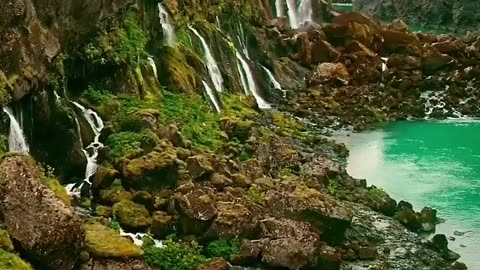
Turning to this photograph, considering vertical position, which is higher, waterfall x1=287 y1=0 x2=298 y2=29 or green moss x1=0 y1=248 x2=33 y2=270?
waterfall x1=287 y1=0 x2=298 y2=29

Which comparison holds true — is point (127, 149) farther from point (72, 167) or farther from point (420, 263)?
point (420, 263)

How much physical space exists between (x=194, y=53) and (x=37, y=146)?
55.1 ft

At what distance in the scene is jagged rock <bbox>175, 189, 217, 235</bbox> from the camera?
74.6 ft

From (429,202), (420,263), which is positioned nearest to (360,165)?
(429,202)

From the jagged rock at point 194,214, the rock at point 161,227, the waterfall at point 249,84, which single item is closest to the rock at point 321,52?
the waterfall at point 249,84

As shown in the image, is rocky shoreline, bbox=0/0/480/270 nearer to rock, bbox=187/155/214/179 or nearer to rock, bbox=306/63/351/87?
rock, bbox=187/155/214/179

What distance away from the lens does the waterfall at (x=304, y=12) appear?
238 feet

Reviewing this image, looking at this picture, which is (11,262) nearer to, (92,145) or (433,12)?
(92,145)

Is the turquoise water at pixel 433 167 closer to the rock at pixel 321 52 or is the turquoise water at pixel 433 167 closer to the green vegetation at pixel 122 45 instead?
the rock at pixel 321 52

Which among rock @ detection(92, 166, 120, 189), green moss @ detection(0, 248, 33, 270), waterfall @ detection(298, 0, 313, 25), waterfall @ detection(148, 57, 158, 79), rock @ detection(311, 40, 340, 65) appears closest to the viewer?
green moss @ detection(0, 248, 33, 270)

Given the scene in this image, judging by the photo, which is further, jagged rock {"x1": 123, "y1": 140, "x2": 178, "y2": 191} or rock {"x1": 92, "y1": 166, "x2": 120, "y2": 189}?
rock {"x1": 92, "y1": 166, "x2": 120, "y2": 189}

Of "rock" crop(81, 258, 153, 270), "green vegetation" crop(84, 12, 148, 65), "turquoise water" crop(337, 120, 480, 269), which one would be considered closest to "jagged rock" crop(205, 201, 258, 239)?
"rock" crop(81, 258, 153, 270)

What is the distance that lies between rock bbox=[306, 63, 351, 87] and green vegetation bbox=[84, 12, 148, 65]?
18.5 meters

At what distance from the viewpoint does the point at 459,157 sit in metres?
39.2
